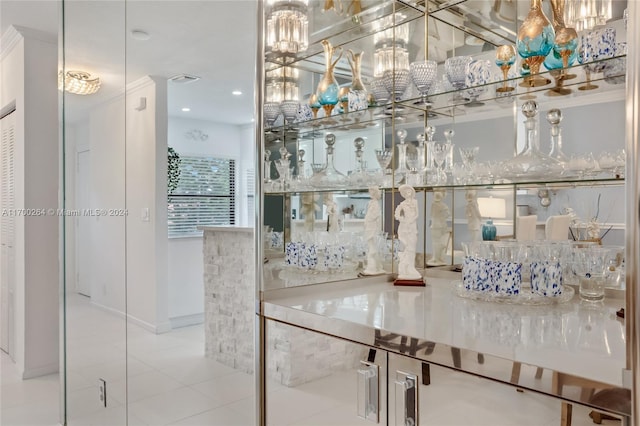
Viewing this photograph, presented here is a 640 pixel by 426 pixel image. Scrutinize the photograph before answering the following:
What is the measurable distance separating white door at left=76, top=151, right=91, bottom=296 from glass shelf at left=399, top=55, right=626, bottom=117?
1.83m

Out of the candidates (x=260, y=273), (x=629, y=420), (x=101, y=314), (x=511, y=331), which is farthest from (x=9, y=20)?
(x=629, y=420)

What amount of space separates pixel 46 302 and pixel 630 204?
143 inches

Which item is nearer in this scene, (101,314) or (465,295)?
(465,295)

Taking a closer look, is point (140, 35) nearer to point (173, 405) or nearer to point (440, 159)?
point (440, 159)

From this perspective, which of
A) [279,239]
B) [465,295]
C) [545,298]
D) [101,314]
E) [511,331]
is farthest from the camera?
[101,314]

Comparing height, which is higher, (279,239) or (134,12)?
(134,12)

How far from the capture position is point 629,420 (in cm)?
71

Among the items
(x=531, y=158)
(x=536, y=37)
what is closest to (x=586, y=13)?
(x=536, y=37)

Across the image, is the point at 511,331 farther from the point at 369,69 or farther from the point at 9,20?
the point at 9,20

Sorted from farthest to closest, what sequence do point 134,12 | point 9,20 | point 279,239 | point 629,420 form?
point 9,20 → point 134,12 → point 279,239 → point 629,420

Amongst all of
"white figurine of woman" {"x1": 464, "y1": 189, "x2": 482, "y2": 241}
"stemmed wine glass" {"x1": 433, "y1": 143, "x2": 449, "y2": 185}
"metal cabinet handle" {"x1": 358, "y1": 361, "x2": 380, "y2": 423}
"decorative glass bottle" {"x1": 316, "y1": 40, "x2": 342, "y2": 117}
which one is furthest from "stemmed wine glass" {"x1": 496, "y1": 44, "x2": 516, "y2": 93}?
"metal cabinet handle" {"x1": 358, "y1": 361, "x2": 380, "y2": 423}

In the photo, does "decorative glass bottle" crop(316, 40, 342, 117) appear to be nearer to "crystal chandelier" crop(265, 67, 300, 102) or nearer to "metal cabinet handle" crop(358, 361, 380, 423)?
"crystal chandelier" crop(265, 67, 300, 102)

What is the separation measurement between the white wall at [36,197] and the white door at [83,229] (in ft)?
3.00

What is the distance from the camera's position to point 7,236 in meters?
3.61
